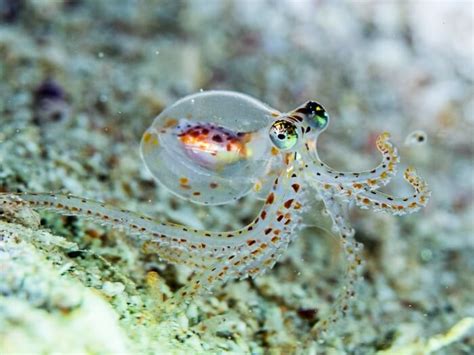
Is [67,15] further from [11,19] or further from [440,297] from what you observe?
[440,297]

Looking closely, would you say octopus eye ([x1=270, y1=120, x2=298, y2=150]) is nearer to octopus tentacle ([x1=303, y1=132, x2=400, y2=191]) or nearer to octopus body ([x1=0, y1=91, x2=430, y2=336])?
octopus body ([x1=0, y1=91, x2=430, y2=336])

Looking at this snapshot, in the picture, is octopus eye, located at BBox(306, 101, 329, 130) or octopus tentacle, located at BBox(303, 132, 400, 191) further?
octopus eye, located at BBox(306, 101, 329, 130)

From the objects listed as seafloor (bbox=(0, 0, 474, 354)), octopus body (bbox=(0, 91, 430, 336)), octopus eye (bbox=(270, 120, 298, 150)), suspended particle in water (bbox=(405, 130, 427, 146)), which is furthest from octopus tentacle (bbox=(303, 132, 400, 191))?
suspended particle in water (bbox=(405, 130, 427, 146))

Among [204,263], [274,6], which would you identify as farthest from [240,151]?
[274,6]

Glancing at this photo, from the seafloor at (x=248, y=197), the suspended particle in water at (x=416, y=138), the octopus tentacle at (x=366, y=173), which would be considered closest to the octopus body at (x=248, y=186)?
the octopus tentacle at (x=366, y=173)

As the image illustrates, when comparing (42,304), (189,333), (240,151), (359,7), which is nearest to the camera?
(42,304)

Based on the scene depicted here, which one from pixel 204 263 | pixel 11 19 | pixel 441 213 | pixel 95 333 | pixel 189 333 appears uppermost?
pixel 11 19
